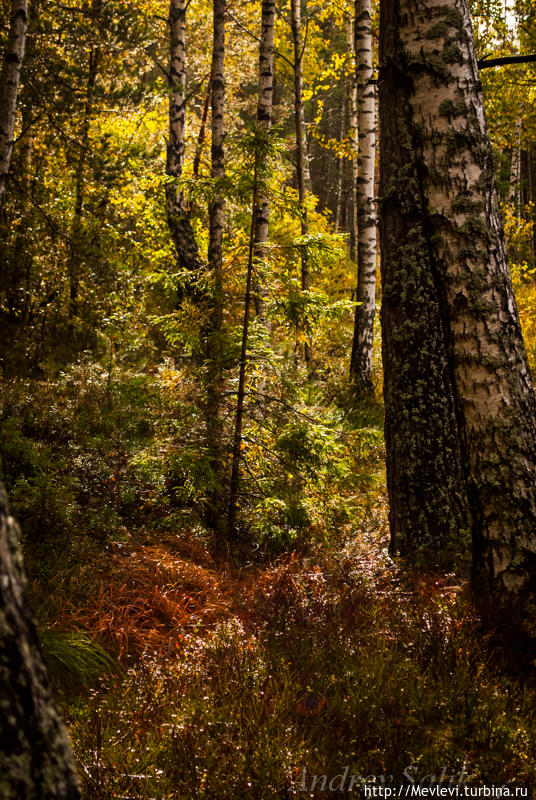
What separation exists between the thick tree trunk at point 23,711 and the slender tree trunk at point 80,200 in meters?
8.30

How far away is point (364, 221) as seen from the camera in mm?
10594

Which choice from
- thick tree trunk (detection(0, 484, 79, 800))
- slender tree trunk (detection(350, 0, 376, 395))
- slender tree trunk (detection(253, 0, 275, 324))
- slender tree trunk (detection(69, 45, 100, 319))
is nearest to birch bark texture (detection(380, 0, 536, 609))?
thick tree trunk (detection(0, 484, 79, 800))

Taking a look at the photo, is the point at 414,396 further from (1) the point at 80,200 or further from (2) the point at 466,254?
(1) the point at 80,200

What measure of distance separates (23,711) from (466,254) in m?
3.13

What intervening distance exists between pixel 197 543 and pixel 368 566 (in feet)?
5.92

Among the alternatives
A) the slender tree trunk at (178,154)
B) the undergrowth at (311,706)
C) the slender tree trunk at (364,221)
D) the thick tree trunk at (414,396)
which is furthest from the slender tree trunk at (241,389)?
the slender tree trunk at (364,221)

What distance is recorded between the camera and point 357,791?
205cm

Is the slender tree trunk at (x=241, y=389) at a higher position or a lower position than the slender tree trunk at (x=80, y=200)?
lower

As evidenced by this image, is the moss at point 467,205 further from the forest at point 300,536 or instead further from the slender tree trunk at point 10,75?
the slender tree trunk at point 10,75

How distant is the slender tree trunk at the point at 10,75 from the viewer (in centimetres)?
748

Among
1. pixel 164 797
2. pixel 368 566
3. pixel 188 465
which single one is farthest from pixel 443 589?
pixel 188 465

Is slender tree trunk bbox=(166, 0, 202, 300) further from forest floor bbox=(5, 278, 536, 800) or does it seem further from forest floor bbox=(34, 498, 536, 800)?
forest floor bbox=(34, 498, 536, 800)

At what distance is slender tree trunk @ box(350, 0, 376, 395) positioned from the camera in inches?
421

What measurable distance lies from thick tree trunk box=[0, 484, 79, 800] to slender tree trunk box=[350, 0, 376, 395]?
9.78 metres
